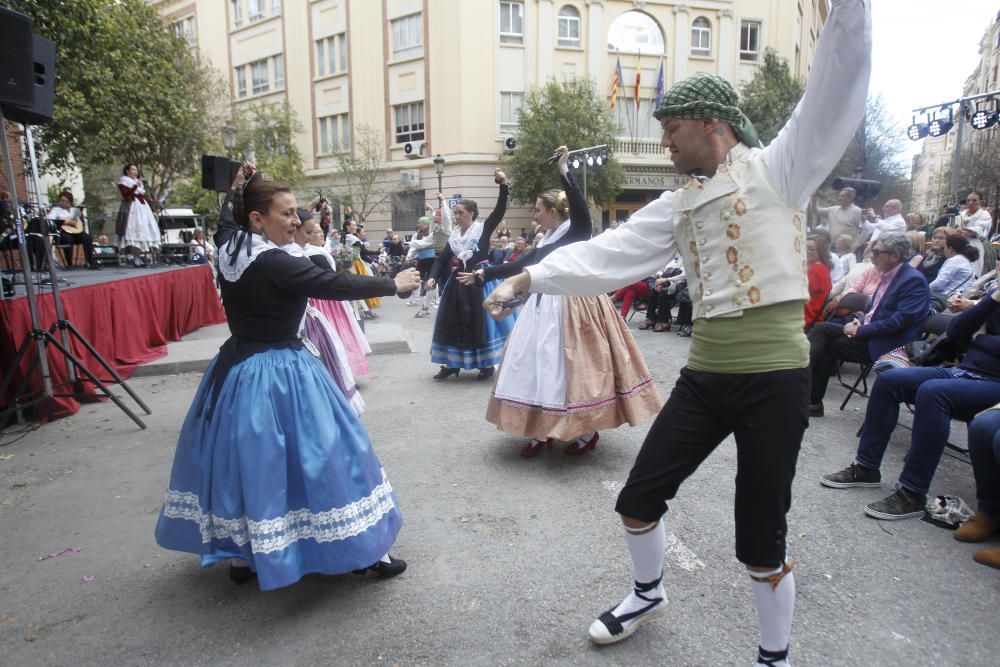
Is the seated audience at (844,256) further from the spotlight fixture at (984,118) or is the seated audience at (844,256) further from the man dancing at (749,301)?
the spotlight fixture at (984,118)

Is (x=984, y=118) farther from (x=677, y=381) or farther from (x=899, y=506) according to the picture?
(x=677, y=381)

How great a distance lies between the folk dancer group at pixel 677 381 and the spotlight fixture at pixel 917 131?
55.4ft

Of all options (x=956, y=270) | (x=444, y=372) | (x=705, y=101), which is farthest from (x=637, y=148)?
(x=705, y=101)

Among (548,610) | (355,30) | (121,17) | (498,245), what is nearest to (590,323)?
(548,610)

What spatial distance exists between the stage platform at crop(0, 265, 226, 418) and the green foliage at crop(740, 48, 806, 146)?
82.2ft

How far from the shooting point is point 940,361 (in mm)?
3896

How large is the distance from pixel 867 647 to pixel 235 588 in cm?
261

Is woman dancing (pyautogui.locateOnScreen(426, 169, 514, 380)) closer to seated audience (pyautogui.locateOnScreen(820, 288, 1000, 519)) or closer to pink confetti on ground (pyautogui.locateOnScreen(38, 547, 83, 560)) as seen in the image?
seated audience (pyautogui.locateOnScreen(820, 288, 1000, 519))

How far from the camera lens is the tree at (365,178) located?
28656 mm

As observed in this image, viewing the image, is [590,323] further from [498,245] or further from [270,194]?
[498,245]

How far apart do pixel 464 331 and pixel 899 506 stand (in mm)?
Answer: 4414

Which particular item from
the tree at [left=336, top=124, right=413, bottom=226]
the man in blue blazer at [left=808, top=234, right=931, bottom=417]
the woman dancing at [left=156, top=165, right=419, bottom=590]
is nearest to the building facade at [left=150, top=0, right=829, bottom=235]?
the tree at [left=336, top=124, right=413, bottom=226]

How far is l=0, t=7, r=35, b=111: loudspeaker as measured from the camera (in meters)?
4.66

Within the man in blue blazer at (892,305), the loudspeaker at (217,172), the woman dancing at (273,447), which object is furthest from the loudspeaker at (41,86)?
the man in blue blazer at (892,305)
